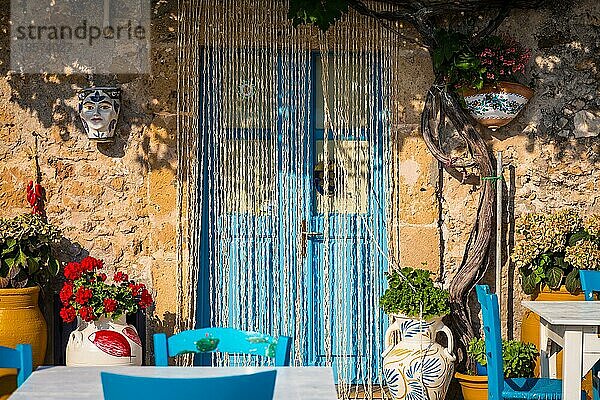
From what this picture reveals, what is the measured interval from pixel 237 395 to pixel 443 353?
3249 mm

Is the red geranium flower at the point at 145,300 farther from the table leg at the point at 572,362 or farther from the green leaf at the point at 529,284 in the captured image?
the table leg at the point at 572,362

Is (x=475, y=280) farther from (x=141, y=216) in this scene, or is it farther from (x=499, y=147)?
(x=141, y=216)

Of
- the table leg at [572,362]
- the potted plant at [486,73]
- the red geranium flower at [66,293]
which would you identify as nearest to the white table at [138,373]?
the table leg at [572,362]

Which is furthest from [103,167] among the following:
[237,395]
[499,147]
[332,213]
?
[237,395]

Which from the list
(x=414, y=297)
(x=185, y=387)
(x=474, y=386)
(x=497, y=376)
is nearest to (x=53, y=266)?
(x=414, y=297)

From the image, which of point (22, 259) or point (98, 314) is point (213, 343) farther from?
point (22, 259)

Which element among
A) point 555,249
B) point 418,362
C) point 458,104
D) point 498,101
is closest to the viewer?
point 418,362

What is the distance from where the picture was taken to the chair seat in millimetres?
4035

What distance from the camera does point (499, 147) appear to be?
5.75 meters

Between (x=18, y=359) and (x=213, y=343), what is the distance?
0.71 meters

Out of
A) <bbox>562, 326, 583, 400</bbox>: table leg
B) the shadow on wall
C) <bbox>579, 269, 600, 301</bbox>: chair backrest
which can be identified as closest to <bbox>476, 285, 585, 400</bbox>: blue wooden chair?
<bbox>562, 326, 583, 400</bbox>: table leg

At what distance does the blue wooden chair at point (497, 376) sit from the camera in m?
3.88

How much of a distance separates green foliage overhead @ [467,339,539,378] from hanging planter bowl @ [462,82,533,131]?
1281 millimetres

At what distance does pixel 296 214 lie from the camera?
575 centimetres
